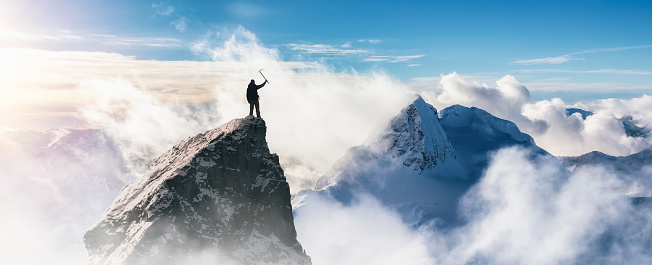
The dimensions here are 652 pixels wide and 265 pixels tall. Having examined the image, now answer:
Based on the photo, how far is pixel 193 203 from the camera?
65.4 m

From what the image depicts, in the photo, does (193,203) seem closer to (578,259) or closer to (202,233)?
(202,233)

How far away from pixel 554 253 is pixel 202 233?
183650mm

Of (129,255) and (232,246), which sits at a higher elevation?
(129,255)

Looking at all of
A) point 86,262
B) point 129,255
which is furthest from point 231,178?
point 86,262

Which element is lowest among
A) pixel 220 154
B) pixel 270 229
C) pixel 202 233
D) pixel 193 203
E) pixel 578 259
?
pixel 578 259

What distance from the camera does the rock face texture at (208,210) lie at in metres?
61.0

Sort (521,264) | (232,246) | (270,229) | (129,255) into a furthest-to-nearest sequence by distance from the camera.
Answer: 1. (521,264)
2. (270,229)
3. (232,246)
4. (129,255)

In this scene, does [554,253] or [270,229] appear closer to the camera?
[270,229]

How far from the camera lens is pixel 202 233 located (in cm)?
6481

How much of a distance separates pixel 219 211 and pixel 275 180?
11.9m

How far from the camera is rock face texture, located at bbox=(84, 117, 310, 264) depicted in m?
61.0

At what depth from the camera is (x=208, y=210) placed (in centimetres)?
6712

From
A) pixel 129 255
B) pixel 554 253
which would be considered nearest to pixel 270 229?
pixel 129 255

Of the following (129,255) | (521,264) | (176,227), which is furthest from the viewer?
(521,264)
